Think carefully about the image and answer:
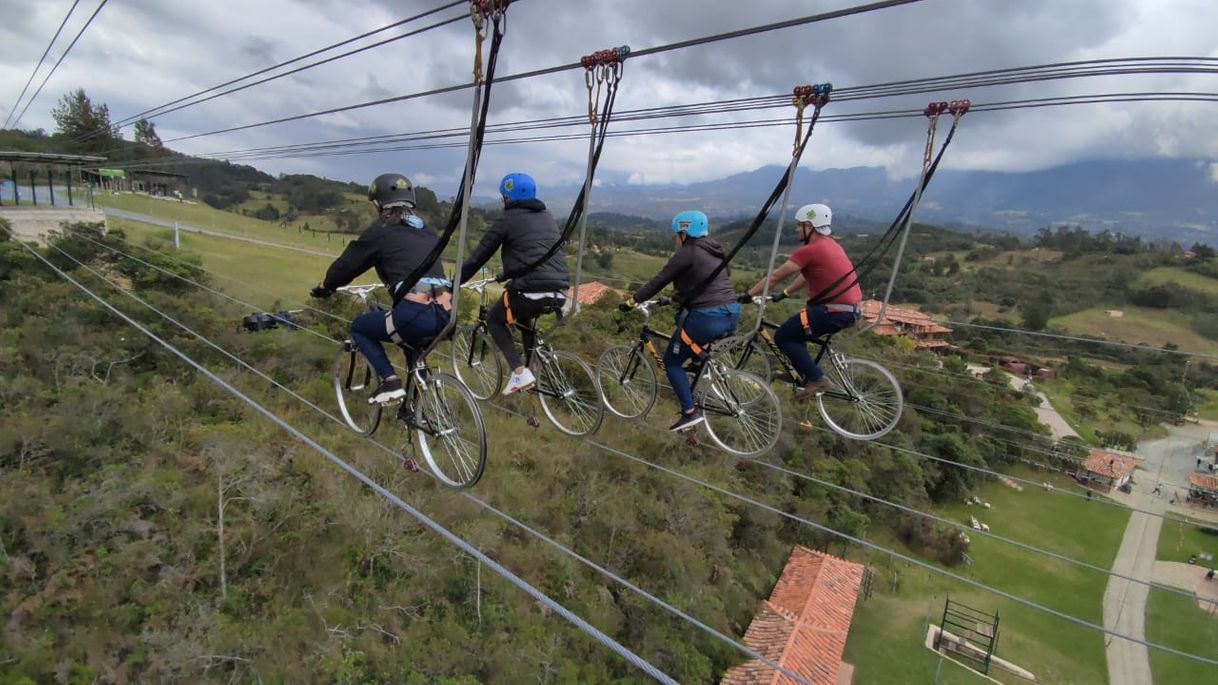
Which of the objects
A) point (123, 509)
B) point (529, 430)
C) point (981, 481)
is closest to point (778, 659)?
point (529, 430)

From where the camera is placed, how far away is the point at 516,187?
15.5 ft

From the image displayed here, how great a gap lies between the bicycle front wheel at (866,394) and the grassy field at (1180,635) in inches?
952

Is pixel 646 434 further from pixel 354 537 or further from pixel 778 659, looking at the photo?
pixel 354 537

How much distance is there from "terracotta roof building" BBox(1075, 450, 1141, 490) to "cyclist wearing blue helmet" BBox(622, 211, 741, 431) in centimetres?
3661

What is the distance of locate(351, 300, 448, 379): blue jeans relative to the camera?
397cm

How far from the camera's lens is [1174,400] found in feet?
118

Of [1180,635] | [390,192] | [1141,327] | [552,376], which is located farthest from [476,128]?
[1141,327]

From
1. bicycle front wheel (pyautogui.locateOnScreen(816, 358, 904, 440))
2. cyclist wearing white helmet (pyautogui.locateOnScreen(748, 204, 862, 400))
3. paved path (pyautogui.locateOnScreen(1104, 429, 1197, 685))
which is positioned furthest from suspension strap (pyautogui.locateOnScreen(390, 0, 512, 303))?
paved path (pyautogui.locateOnScreen(1104, 429, 1197, 685))

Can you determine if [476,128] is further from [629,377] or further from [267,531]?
[267,531]

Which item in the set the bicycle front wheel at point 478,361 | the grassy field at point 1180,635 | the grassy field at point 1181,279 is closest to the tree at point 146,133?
the bicycle front wheel at point 478,361

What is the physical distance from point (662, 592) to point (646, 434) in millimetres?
4924

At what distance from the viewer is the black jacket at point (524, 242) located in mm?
4613

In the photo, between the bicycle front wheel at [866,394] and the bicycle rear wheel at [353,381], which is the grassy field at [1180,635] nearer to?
the bicycle front wheel at [866,394]

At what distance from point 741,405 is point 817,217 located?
6.29 ft
